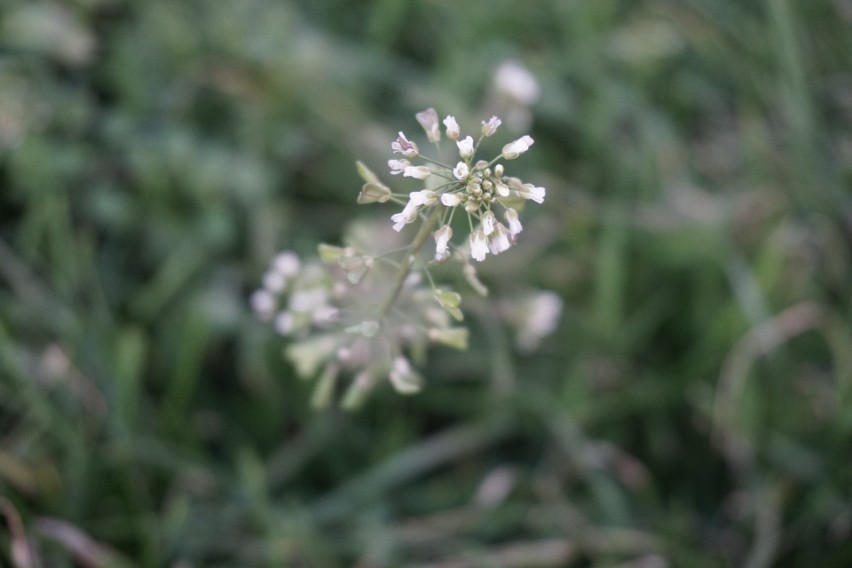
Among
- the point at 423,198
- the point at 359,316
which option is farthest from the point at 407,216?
the point at 359,316

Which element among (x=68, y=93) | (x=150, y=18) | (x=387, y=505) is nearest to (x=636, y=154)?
(x=387, y=505)

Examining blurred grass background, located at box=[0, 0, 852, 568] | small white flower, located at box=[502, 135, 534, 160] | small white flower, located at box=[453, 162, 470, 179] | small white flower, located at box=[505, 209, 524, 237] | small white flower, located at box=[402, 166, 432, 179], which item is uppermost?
blurred grass background, located at box=[0, 0, 852, 568]

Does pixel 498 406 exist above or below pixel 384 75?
below

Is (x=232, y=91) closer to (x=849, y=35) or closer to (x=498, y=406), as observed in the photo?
(x=498, y=406)

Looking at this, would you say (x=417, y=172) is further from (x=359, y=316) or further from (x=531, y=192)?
(x=359, y=316)

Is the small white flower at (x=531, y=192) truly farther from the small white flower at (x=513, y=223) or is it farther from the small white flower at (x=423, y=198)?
the small white flower at (x=423, y=198)

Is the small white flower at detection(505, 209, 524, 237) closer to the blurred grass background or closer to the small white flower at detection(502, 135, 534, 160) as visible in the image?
the small white flower at detection(502, 135, 534, 160)

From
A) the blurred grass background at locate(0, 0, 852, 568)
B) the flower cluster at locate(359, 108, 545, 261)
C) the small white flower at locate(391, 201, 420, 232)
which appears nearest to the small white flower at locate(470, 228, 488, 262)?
the flower cluster at locate(359, 108, 545, 261)
